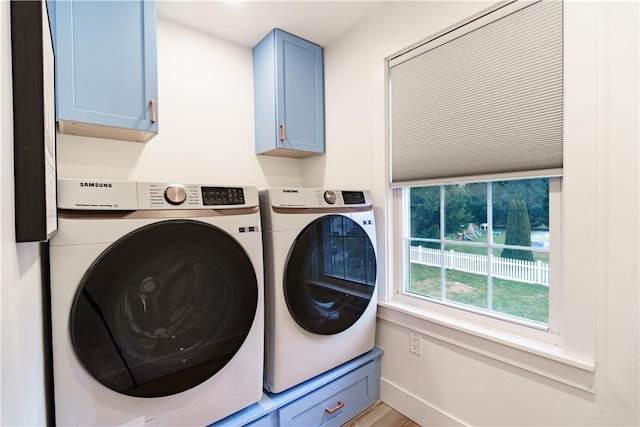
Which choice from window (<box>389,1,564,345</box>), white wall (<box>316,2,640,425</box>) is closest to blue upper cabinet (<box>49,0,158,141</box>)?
white wall (<box>316,2,640,425</box>)

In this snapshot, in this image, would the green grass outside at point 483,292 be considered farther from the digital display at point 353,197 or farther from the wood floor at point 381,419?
the wood floor at point 381,419

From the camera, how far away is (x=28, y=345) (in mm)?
652

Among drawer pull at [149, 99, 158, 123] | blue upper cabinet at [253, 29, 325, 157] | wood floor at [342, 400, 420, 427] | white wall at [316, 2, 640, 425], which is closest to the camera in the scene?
white wall at [316, 2, 640, 425]

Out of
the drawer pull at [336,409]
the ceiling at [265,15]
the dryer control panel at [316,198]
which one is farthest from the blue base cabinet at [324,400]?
the ceiling at [265,15]

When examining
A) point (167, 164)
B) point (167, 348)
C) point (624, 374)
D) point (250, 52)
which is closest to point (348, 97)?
point (250, 52)

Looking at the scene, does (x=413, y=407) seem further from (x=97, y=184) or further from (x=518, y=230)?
(x=97, y=184)

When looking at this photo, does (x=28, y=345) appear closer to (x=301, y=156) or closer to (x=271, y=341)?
(x=271, y=341)

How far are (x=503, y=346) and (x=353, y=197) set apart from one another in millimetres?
996

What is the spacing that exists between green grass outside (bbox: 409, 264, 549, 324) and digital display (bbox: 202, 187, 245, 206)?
113 centimetres

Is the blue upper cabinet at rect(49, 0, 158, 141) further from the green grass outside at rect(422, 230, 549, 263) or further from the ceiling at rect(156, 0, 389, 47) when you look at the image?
the green grass outside at rect(422, 230, 549, 263)

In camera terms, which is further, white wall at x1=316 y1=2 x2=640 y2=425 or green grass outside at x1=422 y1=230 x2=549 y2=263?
green grass outside at x1=422 y1=230 x2=549 y2=263

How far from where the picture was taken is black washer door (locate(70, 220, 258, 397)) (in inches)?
37.4

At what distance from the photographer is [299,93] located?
205 cm

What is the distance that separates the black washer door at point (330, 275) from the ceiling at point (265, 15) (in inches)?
49.3
